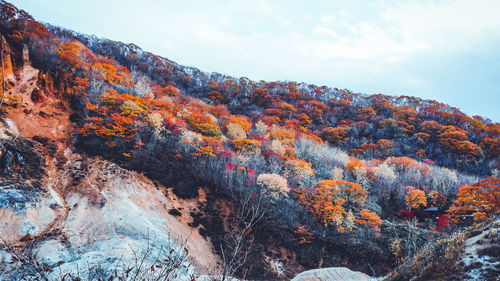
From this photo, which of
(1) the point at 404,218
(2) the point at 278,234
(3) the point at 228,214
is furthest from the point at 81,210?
(1) the point at 404,218

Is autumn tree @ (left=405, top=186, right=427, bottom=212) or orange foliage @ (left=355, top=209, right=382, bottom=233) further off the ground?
autumn tree @ (left=405, top=186, right=427, bottom=212)

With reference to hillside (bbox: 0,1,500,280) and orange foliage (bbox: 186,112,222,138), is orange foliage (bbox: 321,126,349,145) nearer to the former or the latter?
hillside (bbox: 0,1,500,280)

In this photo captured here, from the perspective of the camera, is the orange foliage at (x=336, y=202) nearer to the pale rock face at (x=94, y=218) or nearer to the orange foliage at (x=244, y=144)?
the orange foliage at (x=244, y=144)

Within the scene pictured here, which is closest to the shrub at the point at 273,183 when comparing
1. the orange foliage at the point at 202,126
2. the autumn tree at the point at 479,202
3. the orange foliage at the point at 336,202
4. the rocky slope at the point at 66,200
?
the orange foliage at the point at 336,202

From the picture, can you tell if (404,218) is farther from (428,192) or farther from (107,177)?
(107,177)

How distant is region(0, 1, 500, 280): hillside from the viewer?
13344 millimetres

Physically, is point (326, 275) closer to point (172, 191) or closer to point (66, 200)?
point (172, 191)

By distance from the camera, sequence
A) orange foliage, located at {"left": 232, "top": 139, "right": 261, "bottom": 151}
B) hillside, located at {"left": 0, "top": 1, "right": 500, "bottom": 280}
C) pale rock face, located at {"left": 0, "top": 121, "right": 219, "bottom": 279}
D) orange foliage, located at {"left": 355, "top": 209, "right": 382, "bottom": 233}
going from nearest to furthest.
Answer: pale rock face, located at {"left": 0, "top": 121, "right": 219, "bottom": 279}
hillside, located at {"left": 0, "top": 1, "right": 500, "bottom": 280}
orange foliage, located at {"left": 355, "top": 209, "right": 382, "bottom": 233}
orange foliage, located at {"left": 232, "top": 139, "right": 261, "bottom": 151}

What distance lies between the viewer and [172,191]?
2050 centimetres

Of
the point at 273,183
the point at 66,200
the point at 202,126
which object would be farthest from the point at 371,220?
the point at 66,200

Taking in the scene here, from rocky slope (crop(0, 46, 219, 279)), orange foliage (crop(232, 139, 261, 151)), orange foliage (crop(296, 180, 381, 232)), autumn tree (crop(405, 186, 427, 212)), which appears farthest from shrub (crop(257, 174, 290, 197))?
autumn tree (crop(405, 186, 427, 212))

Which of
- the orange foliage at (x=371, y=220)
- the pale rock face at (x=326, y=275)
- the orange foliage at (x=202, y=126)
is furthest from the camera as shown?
the orange foliage at (x=202, y=126)

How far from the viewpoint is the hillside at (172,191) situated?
43.8 feet

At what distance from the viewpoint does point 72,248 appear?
41.3 ft
